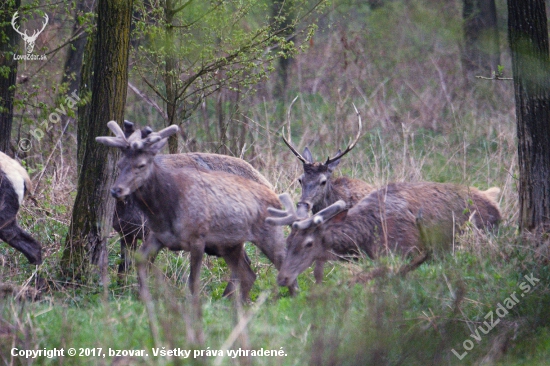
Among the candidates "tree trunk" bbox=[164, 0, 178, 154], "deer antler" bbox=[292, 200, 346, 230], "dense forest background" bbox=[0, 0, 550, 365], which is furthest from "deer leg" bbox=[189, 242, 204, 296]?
"tree trunk" bbox=[164, 0, 178, 154]

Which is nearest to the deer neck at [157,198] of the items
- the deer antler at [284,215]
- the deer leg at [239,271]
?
the deer leg at [239,271]

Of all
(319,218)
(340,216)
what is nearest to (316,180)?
(340,216)

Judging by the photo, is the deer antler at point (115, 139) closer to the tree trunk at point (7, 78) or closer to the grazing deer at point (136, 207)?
the grazing deer at point (136, 207)

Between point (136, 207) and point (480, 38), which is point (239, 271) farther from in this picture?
point (480, 38)

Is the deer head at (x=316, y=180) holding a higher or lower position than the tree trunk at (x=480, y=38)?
lower

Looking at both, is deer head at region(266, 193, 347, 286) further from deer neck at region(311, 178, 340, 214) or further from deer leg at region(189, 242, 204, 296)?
deer neck at region(311, 178, 340, 214)

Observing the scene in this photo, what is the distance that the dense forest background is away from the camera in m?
6.17

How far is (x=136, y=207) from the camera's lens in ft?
30.6

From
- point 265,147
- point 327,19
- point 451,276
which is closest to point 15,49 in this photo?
point 265,147

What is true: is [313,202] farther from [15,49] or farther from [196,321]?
[196,321]

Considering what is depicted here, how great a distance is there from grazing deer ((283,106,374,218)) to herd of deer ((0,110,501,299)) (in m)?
0.02

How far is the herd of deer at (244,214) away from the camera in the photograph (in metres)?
8.10

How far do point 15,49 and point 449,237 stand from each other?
19.1 feet

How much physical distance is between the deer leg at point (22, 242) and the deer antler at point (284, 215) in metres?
2.78
